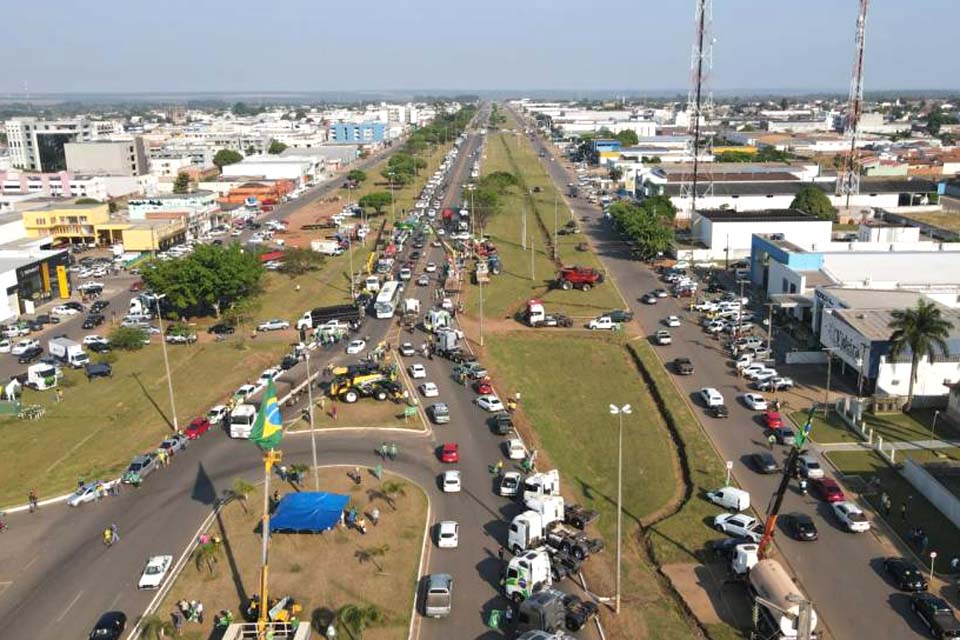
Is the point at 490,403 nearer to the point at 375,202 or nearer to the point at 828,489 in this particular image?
the point at 828,489

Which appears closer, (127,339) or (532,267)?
(127,339)

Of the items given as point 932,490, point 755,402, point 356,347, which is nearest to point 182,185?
point 356,347

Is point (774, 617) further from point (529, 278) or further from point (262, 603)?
point (529, 278)

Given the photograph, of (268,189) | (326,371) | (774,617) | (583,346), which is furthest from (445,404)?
(268,189)

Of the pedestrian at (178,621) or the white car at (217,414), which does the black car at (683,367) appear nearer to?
the white car at (217,414)

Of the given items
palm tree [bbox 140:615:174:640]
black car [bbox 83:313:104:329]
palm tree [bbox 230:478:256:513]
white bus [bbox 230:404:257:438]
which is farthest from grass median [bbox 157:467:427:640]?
black car [bbox 83:313:104:329]

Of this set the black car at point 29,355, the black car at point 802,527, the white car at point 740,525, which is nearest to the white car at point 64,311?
the black car at point 29,355
